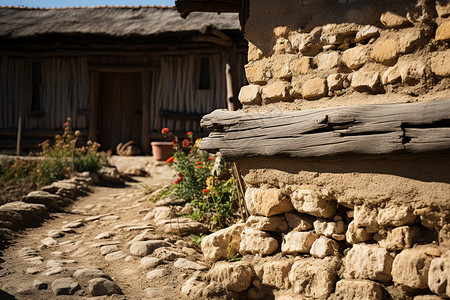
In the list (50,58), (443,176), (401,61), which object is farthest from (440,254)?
(50,58)

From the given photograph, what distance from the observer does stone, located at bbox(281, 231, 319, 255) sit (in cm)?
249

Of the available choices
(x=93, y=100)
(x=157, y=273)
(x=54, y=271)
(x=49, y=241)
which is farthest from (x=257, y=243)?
(x=93, y=100)

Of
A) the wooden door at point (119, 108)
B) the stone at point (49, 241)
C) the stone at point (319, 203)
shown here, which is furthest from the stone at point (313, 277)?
the wooden door at point (119, 108)

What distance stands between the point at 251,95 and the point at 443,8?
129cm

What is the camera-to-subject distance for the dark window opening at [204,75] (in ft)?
33.4

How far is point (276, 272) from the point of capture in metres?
2.56

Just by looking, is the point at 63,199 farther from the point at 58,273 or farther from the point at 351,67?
the point at 351,67

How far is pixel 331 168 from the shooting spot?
238cm

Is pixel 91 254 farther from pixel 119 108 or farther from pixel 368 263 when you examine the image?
pixel 119 108

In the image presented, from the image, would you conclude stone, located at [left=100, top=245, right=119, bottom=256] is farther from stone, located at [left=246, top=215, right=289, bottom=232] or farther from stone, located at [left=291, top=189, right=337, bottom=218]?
stone, located at [left=291, top=189, right=337, bottom=218]

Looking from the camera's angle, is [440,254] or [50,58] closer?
[440,254]

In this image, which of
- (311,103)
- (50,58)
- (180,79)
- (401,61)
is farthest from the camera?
(50,58)

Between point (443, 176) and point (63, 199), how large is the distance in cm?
485

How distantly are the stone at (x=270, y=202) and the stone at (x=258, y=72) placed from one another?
2.48ft
